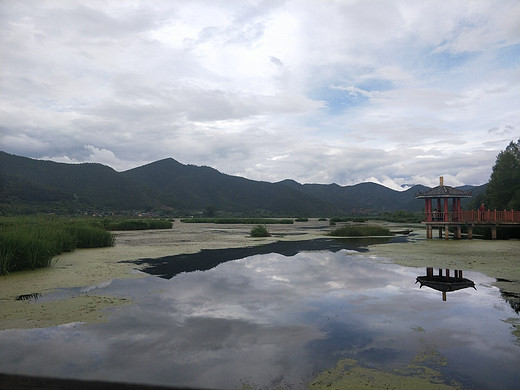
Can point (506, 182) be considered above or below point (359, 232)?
above

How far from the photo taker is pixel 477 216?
28453mm

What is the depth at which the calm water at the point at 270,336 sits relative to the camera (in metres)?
4.97

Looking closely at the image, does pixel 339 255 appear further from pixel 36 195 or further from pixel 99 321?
A: pixel 36 195

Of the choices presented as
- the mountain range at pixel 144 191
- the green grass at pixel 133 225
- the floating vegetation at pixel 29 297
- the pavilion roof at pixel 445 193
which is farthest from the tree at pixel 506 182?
the green grass at pixel 133 225

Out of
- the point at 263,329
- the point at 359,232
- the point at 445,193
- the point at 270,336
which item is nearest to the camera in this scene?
the point at 270,336

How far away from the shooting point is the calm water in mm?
4969

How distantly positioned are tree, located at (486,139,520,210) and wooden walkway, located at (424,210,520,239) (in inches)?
276

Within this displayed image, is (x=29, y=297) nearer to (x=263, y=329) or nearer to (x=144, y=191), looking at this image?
(x=263, y=329)

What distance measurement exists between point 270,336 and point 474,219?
91.2ft

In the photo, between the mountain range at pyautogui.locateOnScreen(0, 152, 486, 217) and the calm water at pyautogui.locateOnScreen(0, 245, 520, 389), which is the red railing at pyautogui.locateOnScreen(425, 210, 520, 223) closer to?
the calm water at pyautogui.locateOnScreen(0, 245, 520, 389)

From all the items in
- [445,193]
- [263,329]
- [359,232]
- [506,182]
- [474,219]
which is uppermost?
[506,182]

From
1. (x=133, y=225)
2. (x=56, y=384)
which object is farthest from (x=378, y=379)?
(x=133, y=225)

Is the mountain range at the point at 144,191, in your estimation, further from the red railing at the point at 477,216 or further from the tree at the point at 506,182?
the red railing at the point at 477,216

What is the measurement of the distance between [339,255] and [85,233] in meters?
14.9
